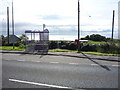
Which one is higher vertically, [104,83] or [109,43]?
[109,43]

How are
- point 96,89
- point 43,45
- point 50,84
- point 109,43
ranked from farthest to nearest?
point 43,45, point 109,43, point 50,84, point 96,89

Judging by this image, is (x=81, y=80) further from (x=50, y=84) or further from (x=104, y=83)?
(x=50, y=84)

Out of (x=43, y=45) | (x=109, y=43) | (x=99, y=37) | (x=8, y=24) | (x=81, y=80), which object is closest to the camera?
(x=81, y=80)

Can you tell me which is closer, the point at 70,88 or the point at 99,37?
the point at 70,88

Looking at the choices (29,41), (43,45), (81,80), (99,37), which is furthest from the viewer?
(99,37)

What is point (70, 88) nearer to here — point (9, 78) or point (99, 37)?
point (9, 78)

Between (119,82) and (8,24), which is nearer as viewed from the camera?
(119,82)

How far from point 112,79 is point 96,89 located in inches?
71.4

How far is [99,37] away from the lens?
5212 centimetres

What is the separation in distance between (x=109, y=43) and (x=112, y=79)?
587 inches

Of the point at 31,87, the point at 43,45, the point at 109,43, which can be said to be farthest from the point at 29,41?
the point at 31,87

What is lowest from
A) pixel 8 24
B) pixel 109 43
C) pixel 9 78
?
pixel 9 78

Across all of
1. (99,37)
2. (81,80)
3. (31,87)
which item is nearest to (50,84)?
(31,87)

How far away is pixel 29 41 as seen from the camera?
86.6 ft
